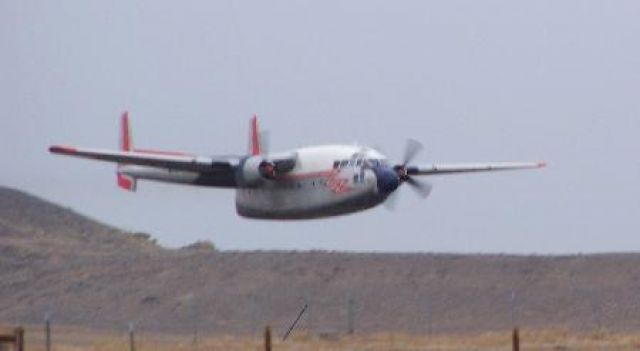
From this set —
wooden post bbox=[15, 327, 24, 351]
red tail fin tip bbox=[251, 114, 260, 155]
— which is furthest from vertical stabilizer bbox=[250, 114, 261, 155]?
wooden post bbox=[15, 327, 24, 351]

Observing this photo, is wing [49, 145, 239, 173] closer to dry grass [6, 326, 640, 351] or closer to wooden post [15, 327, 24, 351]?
dry grass [6, 326, 640, 351]

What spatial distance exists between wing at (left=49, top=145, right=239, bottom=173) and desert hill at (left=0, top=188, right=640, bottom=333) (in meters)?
6.11

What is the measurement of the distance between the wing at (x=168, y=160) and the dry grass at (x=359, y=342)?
7.62 metres

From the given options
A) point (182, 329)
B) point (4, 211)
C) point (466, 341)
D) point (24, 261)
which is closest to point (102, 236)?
point (4, 211)

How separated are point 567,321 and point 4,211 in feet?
151

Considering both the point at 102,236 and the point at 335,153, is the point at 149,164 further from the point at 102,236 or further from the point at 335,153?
the point at 102,236

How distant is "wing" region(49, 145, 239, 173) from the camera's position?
94.5 m

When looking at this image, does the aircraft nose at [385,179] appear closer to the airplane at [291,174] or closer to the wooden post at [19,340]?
the airplane at [291,174]

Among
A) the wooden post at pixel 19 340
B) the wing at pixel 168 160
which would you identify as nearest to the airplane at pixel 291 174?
the wing at pixel 168 160

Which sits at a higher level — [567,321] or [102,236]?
[102,236]

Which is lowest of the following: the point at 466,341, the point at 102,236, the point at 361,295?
the point at 466,341

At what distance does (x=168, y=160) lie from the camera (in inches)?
3777

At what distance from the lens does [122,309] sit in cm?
10719

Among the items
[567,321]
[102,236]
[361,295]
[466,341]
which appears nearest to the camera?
[466,341]
